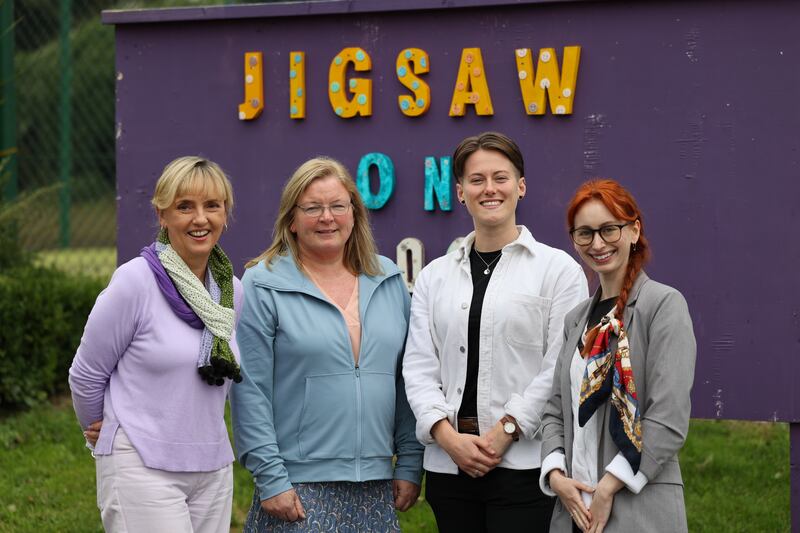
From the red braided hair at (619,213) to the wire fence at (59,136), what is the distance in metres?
5.70

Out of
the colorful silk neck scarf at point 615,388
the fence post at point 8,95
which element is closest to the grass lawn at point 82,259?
the fence post at point 8,95

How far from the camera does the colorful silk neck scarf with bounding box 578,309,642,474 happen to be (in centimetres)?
303

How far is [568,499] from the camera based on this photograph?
3.18 meters

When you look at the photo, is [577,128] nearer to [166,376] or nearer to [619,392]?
[619,392]

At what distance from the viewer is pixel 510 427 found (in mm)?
3443

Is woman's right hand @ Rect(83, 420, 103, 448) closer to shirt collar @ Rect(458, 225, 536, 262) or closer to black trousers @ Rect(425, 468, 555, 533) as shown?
black trousers @ Rect(425, 468, 555, 533)

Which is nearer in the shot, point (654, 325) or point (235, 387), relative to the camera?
point (654, 325)

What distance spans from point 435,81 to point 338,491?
6.97ft

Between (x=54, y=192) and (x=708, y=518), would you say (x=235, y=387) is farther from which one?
(x=54, y=192)

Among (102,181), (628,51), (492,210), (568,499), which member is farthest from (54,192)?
(568,499)

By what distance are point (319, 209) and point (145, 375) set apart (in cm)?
79

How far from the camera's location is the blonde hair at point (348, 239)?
367 centimetres

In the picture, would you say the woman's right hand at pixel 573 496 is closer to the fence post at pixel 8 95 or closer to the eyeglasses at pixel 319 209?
the eyeglasses at pixel 319 209

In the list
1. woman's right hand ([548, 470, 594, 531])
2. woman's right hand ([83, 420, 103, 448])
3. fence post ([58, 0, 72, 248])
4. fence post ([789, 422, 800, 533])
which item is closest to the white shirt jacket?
woman's right hand ([548, 470, 594, 531])
